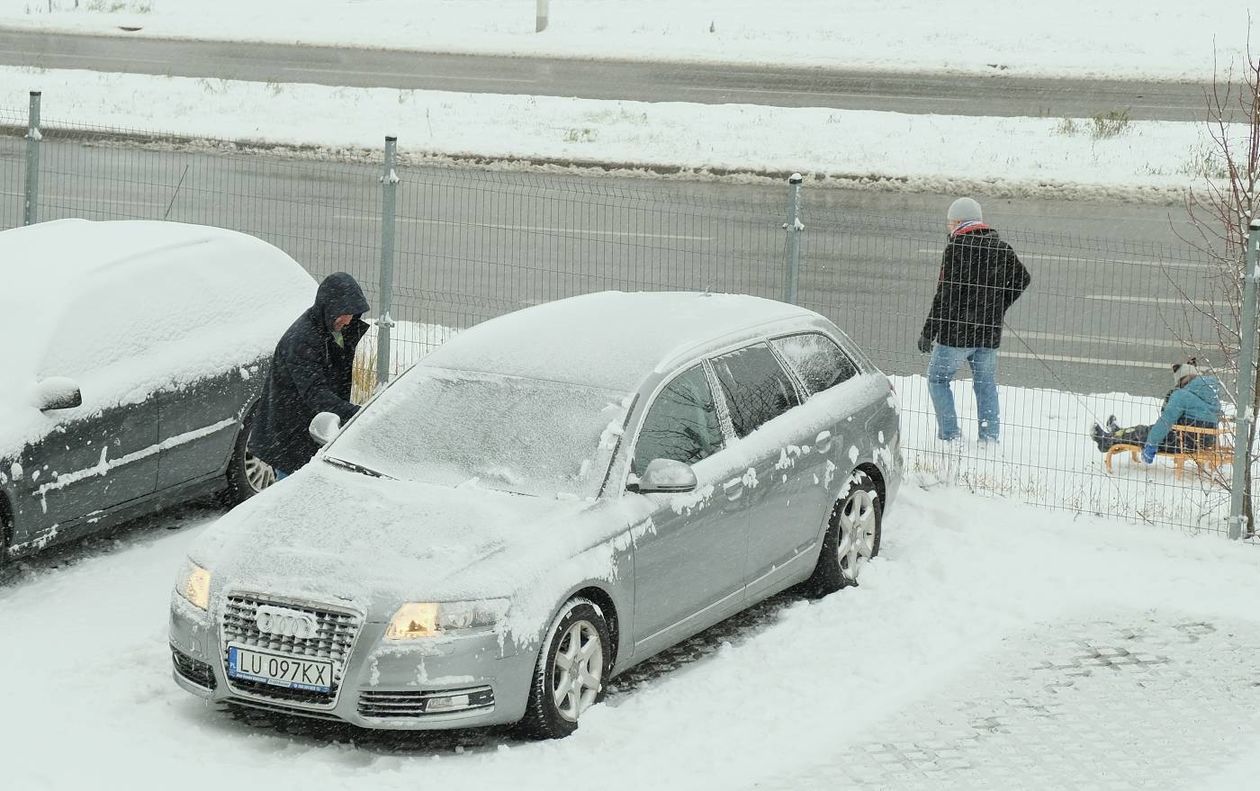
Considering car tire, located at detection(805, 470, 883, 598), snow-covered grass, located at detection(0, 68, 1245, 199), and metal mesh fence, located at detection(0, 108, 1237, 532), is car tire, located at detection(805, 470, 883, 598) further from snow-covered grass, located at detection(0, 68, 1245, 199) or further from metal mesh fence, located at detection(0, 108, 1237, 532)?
snow-covered grass, located at detection(0, 68, 1245, 199)

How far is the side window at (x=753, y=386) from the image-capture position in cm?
875

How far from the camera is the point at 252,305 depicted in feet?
35.2

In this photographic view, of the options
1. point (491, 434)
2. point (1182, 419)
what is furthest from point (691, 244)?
point (491, 434)

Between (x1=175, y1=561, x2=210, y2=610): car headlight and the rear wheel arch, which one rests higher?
the rear wheel arch

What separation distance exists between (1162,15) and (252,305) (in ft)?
102

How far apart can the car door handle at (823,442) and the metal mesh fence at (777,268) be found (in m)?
2.09

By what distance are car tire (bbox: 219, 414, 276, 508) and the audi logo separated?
3.21 m

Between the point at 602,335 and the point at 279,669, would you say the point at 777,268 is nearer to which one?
the point at 602,335

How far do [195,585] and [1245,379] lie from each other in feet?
19.2

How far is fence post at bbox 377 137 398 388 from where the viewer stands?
11.8m

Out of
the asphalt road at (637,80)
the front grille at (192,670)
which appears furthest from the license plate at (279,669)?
the asphalt road at (637,80)

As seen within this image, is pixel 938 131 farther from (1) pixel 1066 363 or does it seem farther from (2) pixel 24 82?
(2) pixel 24 82

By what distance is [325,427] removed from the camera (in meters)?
8.67

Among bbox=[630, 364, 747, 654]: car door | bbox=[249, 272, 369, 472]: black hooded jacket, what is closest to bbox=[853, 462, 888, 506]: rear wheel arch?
bbox=[630, 364, 747, 654]: car door
